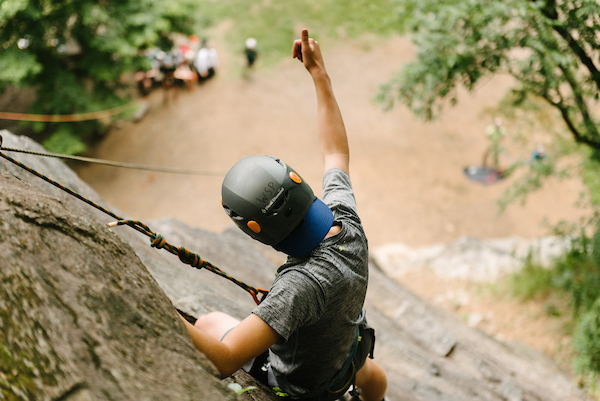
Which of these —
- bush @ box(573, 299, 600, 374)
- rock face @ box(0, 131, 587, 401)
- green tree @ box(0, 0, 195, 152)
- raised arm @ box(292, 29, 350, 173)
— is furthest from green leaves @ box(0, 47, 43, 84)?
bush @ box(573, 299, 600, 374)

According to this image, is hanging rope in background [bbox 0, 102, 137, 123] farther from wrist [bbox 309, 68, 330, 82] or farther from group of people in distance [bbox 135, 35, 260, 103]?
wrist [bbox 309, 68, 330, 82]

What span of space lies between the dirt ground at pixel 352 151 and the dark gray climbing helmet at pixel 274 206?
755cm

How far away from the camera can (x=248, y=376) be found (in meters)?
2.35

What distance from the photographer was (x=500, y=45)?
537 centimetres

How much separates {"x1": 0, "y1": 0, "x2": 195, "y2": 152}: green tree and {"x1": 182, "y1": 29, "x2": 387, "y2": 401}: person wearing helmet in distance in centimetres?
1029

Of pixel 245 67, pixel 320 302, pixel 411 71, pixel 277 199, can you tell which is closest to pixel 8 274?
pixel 277 199

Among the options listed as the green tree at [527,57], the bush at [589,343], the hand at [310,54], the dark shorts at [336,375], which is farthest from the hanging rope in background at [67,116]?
the bush at [589,343]

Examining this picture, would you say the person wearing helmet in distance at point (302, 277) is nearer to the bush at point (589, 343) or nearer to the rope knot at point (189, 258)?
the rope knot at point (189, 258)

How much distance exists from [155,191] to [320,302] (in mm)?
11785

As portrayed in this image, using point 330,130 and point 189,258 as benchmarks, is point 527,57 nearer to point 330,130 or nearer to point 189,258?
point 330,130

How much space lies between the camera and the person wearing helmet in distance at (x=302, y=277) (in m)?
1.61

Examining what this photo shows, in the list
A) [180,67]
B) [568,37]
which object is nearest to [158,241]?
[568,37]

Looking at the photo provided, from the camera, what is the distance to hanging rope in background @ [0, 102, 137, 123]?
36.8 ft

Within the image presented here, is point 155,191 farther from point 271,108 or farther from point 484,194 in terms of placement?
point 484,194
